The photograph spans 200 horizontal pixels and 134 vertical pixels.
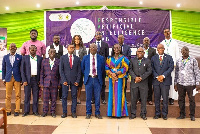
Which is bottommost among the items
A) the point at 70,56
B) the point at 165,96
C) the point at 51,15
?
the point at 165,96

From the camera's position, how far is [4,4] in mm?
7887

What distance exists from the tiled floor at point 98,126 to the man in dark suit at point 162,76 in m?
0.32

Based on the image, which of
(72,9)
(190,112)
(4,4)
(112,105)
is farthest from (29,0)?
(190,112)

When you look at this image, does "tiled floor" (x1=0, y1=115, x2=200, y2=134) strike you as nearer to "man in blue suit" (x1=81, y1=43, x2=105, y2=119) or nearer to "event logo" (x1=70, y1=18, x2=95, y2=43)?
"man in blue suit" (x1=81, y1=43, x2=105, y2=119)

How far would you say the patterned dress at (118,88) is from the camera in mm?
5223

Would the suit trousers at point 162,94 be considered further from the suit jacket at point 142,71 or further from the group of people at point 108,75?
the suit jacket at point 142,71

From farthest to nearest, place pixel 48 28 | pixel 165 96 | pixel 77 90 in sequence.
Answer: pixel 48 28 < pixel 77 90 < pixel 165 96

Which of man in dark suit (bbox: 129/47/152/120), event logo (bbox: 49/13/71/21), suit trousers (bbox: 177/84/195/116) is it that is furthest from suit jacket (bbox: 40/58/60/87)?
event logo (bbox: 49/13/71/21)

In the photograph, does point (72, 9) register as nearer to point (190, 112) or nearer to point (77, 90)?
point (77, 90)

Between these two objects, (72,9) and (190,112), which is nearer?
(190,112)

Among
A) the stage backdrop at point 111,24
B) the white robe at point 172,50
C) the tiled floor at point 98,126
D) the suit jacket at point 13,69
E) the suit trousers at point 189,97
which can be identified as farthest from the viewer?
the stage backdrop at point 111,24

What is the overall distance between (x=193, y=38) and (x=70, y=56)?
5518mm

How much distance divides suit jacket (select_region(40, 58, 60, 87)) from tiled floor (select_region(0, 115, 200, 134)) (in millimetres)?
806

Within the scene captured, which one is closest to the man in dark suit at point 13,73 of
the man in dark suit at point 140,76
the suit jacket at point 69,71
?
the suit jacket at point 69,71
